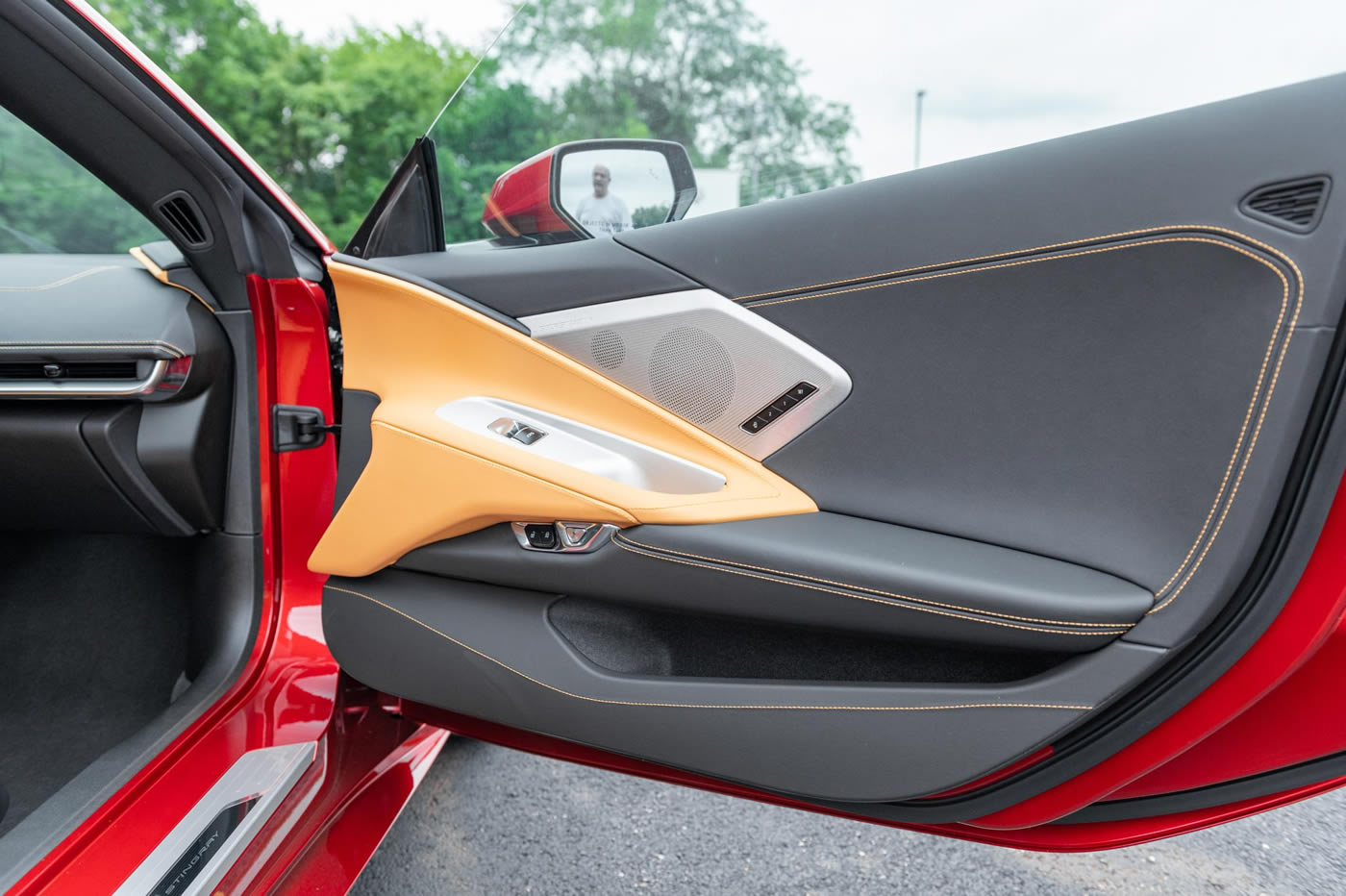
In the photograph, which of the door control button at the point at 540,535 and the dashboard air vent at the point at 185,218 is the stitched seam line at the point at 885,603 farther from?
the dashboard air vent at the point at 185,218

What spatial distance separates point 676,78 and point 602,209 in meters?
0.23

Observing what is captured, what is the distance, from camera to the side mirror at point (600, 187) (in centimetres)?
128

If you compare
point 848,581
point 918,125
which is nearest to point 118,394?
point 848,581

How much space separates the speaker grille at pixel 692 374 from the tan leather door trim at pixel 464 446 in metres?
0.03

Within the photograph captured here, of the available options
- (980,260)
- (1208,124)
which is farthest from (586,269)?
(1208,124)

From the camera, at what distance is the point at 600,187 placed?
4.27 ft

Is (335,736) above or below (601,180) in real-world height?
below

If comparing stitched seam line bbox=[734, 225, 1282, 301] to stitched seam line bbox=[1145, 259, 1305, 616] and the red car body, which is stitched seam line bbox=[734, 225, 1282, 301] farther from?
the red car body

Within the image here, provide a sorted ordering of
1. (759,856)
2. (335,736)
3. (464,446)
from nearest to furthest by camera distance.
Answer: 1. (464,446)
2. (335,736)
3. (759,856)

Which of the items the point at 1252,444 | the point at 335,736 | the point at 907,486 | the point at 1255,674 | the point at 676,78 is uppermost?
the point at 676,78

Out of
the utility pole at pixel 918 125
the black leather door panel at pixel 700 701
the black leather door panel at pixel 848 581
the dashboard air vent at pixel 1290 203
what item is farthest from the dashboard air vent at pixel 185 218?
the dashboard air vent at pixel 1290 203

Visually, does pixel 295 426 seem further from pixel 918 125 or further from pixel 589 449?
pixel 918 125

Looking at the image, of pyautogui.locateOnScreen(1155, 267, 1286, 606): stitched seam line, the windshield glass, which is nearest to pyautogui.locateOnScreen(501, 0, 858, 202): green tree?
the windshield glass

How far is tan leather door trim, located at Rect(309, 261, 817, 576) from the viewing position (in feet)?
3.93
